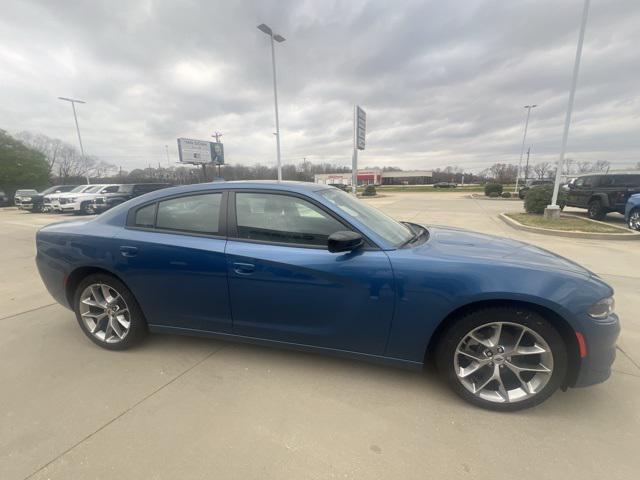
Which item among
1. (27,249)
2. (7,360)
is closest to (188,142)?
(27,249)

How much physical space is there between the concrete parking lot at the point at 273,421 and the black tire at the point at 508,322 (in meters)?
0.08

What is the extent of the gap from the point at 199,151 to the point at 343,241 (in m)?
41.5

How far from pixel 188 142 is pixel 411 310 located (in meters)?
40.2

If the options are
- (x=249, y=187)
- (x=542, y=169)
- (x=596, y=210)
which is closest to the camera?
(x=249, y=187)

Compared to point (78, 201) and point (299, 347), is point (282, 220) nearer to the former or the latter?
point (299, 347)

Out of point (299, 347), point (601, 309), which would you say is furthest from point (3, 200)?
point (601, 309)

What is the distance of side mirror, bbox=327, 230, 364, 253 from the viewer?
2061mm

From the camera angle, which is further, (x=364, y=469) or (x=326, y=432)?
(x=326, y=432)

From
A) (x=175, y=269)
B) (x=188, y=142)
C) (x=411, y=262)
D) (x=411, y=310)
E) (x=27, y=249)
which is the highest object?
(x=188, y=142)

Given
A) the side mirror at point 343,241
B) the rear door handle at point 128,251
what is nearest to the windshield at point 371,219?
the side mirror at point 343,241

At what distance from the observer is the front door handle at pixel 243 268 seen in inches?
91.8

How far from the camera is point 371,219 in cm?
266

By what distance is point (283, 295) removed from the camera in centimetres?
231

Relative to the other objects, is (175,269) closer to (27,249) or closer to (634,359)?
(634,359)
